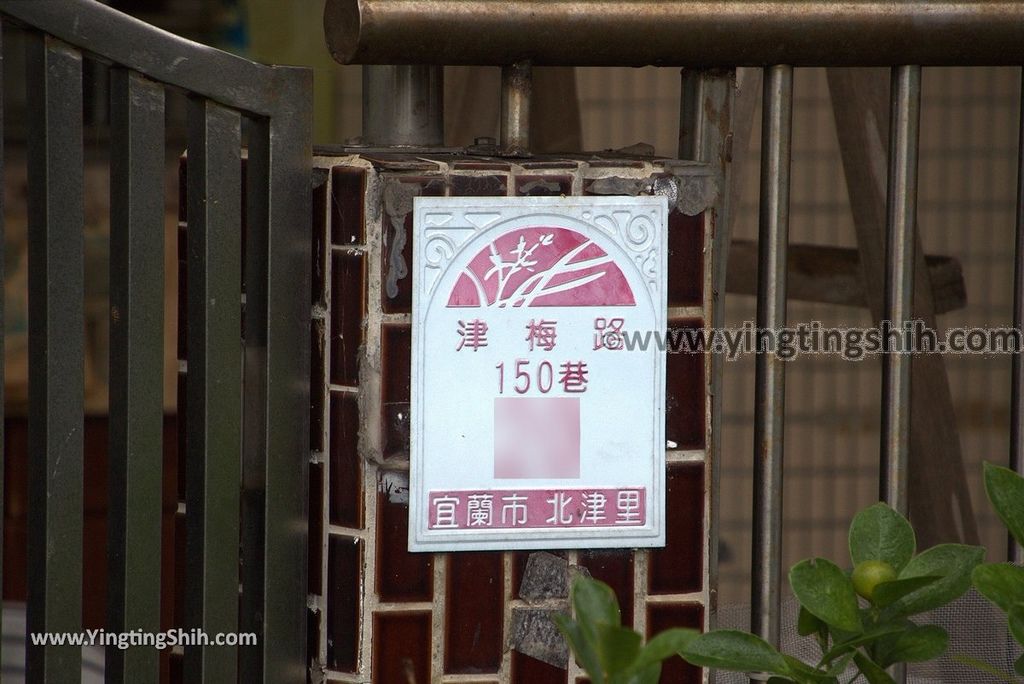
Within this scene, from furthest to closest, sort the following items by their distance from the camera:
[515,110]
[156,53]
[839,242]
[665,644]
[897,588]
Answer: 1. [839,242]
2. [515,110]
3. [156,53]
4. [897,588]
5. [665,644]

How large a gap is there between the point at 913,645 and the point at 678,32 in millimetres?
467

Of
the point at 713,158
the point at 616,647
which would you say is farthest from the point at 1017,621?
the point at 713,158

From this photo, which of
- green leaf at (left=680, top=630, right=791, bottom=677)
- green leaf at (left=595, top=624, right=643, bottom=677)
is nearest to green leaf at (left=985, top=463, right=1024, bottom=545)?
green leaf at (left=680, top=630, right=791, bottom=677)

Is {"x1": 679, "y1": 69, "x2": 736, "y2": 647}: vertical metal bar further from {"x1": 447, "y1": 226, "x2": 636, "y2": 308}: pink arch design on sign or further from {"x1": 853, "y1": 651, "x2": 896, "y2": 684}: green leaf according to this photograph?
{"x1": 853, "y1": 651, "x2": 896, "y2": 684}: green leaf

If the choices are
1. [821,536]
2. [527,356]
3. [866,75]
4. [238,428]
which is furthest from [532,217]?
[821,536]

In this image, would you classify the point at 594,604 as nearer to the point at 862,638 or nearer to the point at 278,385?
the point at 862,638

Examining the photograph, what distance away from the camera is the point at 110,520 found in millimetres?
939

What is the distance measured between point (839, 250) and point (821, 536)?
1.38m

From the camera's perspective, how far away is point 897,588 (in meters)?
0.66

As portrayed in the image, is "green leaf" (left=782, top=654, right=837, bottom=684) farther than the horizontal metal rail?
No

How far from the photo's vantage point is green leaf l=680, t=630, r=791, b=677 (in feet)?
2.22

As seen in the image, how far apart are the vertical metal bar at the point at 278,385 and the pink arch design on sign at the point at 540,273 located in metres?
0.12

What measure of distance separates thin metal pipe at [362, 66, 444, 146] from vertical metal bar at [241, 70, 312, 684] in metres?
0.15

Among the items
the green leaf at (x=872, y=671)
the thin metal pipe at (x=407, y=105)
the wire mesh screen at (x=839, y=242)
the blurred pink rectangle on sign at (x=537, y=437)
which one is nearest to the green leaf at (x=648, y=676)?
the green leaf at (x=872, y=671)
